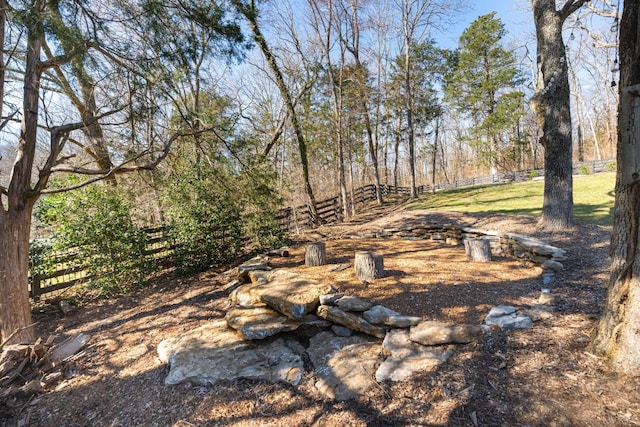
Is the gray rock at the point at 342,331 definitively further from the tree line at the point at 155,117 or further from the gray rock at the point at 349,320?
the tree line at the point at 155,117

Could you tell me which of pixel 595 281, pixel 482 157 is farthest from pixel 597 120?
Answer: pixel 595 281

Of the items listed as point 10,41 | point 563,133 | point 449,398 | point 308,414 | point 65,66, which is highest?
point 10,41

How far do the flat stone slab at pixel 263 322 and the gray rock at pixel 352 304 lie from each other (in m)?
0.32

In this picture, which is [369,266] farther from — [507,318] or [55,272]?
[55,272]

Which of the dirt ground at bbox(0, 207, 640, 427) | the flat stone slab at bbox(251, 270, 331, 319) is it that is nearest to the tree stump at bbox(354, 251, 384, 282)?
the dirt ground at bbox(0, 207, 640, 427)

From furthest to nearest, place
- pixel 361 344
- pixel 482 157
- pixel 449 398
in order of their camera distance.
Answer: pixel 482 157 → pixel 361 344 → pixel 449 398

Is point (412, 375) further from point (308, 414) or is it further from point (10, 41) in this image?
point (10, 41)

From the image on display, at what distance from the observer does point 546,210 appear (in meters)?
5.55

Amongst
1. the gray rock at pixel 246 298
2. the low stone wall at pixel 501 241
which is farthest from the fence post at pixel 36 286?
the low stone wall at pixel 501 241

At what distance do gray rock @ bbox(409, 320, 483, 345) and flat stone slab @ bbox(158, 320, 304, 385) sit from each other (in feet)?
3.78

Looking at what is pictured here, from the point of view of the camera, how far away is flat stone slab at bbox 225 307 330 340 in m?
3.00

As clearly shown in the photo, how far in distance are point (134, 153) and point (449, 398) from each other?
501 centimetres

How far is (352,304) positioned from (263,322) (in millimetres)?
1003

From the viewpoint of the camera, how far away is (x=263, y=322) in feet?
10.2
